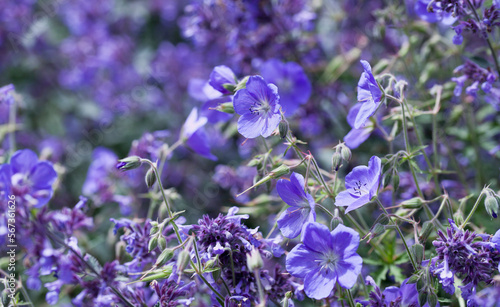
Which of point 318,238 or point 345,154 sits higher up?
point 345,154

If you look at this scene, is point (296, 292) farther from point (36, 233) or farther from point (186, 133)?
point (36, 233)

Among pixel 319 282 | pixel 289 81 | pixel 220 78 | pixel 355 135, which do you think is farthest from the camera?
pixel 289 81

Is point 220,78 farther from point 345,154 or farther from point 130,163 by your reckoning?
point 345,154

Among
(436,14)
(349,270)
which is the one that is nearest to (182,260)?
(349,270)

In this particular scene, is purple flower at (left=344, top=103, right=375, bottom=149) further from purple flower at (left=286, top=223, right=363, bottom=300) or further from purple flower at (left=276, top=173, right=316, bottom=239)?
purple flower at (left=286, top=223, right=363, bottom=300)

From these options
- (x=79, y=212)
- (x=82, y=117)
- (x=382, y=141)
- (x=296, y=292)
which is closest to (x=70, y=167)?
(x=82, y=117)
